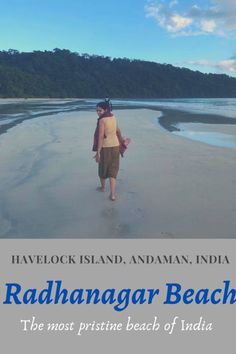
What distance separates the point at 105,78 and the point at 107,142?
133m

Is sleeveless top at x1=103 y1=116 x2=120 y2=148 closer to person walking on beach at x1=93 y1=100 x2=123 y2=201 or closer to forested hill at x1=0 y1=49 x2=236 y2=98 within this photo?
person walking on beach at x1=93 y1=100 x2=123 y2=201

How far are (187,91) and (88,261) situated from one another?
493ft

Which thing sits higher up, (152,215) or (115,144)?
(115,144)

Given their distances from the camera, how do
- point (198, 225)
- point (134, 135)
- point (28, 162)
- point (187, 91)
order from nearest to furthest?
point (198, 225)
point (28, 162)
point (134, 135)
point (187, 91)

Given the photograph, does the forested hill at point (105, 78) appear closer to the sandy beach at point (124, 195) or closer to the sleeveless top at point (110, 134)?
the sandy beach at point (124, 195)

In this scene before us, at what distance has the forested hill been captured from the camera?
115 m

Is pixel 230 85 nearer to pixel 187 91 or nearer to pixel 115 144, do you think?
pixel 187 91

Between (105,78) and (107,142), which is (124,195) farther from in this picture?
(105,78)

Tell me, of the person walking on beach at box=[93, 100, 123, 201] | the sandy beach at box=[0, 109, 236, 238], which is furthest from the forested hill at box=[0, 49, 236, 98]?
A: the person walking on beach at box=[93, 100, 123, 201]

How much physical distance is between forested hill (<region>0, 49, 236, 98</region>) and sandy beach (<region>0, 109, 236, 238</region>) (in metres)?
84.7

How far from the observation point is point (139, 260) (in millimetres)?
4609

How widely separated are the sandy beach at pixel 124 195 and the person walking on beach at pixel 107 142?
42cm

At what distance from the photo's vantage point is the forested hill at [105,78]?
115 m

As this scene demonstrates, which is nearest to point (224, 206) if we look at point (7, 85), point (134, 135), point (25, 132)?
point (134, 135)
